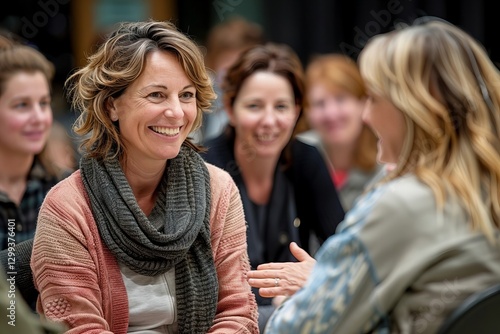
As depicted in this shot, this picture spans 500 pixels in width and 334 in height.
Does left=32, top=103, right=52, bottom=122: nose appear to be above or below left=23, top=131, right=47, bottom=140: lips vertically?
above

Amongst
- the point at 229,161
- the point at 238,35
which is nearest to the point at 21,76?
the point at 229,161

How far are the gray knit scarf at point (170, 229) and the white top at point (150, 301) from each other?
0.06 feet

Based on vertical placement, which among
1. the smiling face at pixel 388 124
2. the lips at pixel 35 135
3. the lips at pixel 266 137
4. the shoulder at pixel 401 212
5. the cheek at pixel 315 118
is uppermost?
the smiling face at pixel 388 124

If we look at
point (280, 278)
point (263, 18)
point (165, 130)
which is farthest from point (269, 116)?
point (263, 18)

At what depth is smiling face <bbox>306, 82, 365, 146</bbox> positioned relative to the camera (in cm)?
400

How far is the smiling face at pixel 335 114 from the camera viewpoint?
13.1 ft

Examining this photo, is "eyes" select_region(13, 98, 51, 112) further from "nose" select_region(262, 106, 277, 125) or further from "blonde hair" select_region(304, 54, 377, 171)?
"blonde hair" select_region(304, 54, 377, 171)

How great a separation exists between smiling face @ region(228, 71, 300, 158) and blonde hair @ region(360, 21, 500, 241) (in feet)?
4.23

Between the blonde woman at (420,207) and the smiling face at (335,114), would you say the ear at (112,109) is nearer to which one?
the blonde woman at (420,207)

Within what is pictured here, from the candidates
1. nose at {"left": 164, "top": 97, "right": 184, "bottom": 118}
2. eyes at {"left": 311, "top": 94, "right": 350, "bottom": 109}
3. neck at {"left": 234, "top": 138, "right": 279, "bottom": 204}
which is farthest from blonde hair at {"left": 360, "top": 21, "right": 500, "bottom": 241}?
eyes at {"left": 311, "top": 94, "right": 350, "bottom": 109}

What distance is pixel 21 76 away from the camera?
2754 mm

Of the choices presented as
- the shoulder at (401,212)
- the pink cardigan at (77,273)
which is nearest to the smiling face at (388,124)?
the shoulder at (401,212)

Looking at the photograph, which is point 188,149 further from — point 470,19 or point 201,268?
point 470,19

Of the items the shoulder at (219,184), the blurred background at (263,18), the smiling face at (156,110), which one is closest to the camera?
the smiling face at (156,110)
